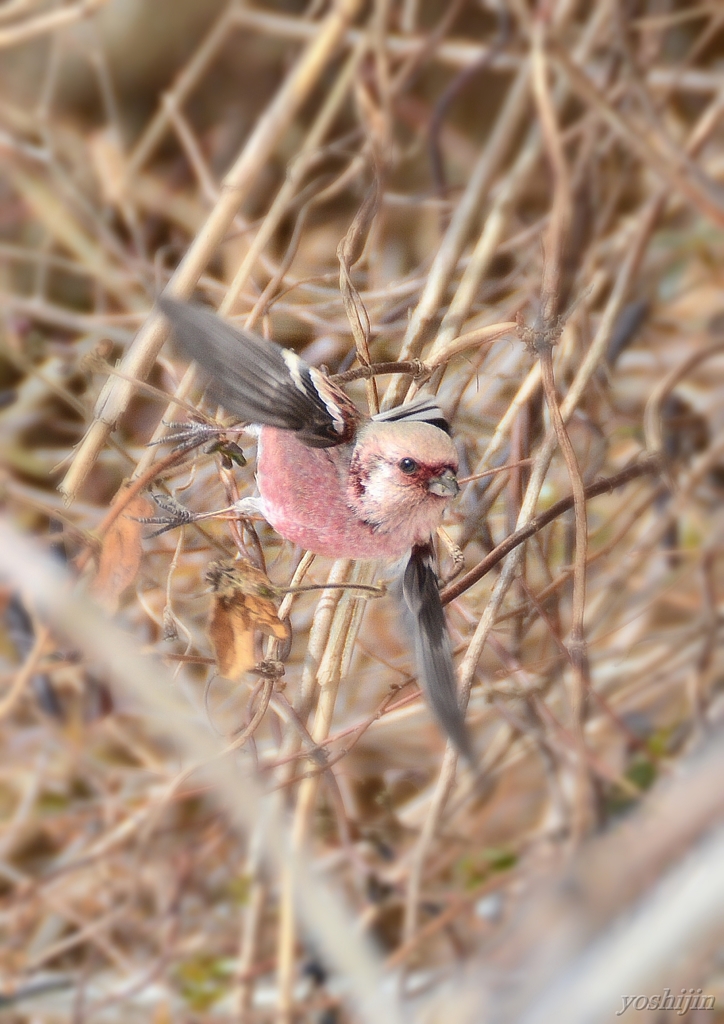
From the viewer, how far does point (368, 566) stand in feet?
0.90

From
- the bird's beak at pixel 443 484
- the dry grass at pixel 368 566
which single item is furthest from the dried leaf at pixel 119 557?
the bird's beak at pixel 443 484

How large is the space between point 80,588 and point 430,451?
0.41 feet

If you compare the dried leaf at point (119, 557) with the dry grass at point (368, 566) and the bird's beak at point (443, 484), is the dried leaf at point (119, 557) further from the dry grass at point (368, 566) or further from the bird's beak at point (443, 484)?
the bird's beak at point (443, 484)

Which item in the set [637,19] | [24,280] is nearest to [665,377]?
[637,19]

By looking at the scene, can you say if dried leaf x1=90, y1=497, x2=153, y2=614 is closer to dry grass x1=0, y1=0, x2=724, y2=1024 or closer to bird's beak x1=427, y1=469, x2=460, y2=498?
dry grass x1=0, y1=0, x2=724, y2=1024

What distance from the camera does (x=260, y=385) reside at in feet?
0.86

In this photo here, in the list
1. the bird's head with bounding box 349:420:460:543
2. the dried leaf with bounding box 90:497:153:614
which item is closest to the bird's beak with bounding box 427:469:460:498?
the bird's head with bounding box 349:420:460:543

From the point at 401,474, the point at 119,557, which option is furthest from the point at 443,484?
the point at 119,557

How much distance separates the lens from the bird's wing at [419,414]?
261mm

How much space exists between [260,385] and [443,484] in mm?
65

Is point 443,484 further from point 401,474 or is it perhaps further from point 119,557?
point 119,557

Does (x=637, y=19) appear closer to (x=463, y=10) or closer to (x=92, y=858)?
(x=463, y=10)

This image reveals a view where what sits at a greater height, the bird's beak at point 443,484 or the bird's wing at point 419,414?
the bird's wing at point 419,414

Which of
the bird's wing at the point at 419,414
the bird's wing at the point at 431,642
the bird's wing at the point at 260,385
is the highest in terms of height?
the bird's wing at the point at 260,385
